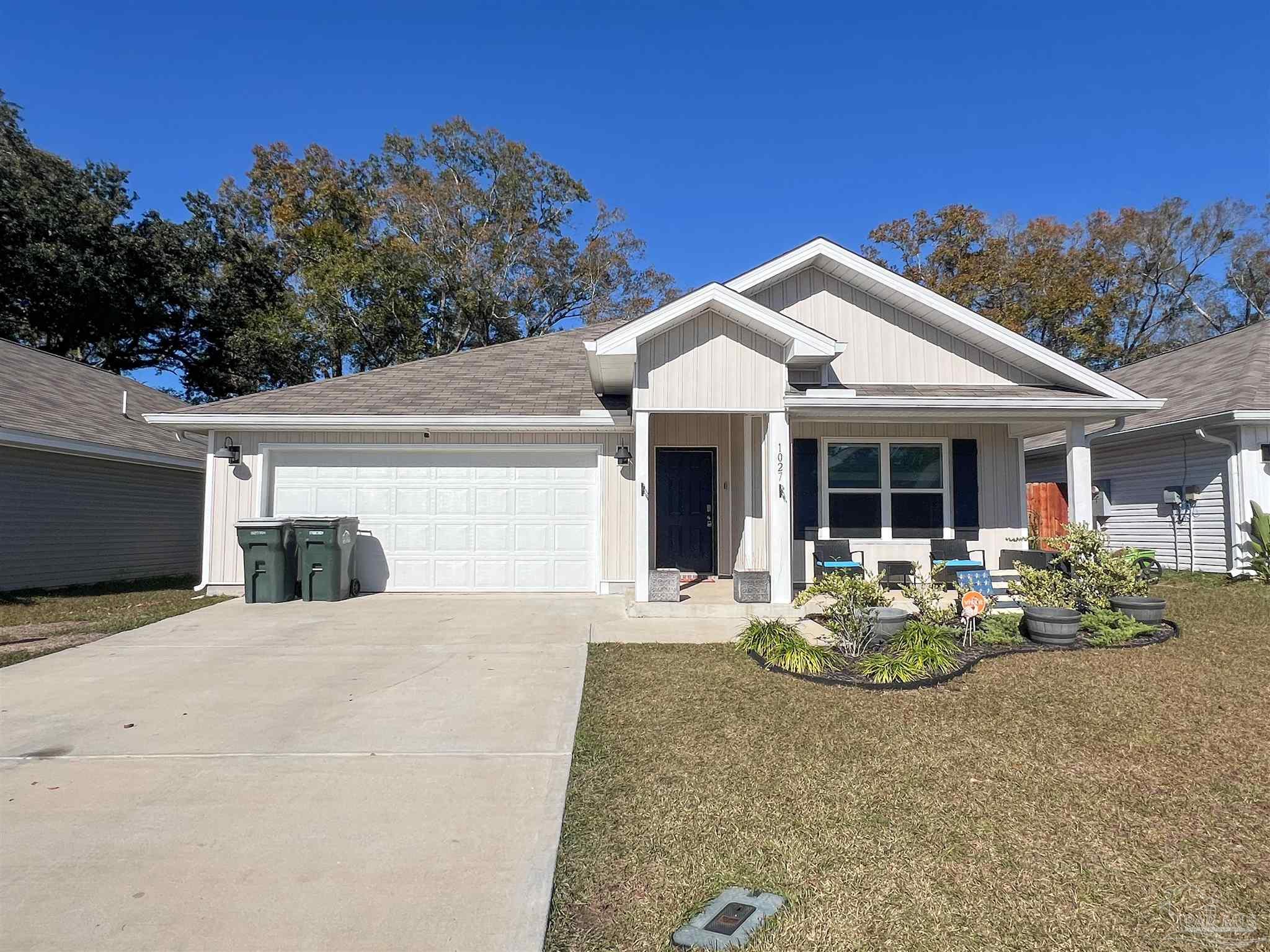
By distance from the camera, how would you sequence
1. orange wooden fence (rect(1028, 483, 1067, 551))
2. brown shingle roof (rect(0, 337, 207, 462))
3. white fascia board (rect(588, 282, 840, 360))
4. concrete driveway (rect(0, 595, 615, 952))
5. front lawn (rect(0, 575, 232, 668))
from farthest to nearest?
1. orange wooden fence (rect(1028, 483, 1067, 551))
2. brown shingle roof (rect(0, 337, 207, 462))
3. white fascia board (rect(588, 282, 840, 360))
4. front lawn (rect(0, 575, 232, 668))
5. concrete driveway (rect(0, 595, 615, 952))

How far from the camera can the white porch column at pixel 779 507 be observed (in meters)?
8.31

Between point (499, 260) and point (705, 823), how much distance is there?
2554cm

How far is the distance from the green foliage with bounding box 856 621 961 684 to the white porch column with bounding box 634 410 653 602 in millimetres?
3019

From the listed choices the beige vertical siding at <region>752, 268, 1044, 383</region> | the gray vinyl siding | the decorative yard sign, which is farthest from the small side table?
the gray vinyl siding

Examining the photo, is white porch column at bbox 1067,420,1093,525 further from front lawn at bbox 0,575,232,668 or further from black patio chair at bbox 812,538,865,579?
front lawn at bbox 0,575,232,668

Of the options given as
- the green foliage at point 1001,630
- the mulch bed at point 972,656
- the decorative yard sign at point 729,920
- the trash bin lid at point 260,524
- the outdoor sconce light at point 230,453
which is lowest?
the decorative yard sign at point 729,920

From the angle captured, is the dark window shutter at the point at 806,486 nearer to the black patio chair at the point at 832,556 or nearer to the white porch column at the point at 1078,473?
the black patio chair at the point at 832,556

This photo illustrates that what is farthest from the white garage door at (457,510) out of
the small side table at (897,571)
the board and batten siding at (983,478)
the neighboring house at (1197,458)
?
the neighboring house at (1197,458)

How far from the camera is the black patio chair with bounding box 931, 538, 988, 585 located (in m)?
9.81

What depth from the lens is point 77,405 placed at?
41.4ft

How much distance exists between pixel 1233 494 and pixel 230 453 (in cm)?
1493

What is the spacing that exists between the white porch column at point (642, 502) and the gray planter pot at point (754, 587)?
1129 millimetres

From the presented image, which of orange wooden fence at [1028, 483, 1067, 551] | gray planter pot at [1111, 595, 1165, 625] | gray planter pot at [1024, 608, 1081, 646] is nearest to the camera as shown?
gray planter pot at [1024, 608, 1081, 646]

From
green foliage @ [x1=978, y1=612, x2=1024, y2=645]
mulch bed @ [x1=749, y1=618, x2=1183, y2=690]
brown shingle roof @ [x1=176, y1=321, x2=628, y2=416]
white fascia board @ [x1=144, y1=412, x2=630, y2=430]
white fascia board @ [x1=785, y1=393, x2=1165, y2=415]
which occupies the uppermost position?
brown shingle roof @ [x1=176, y1=321, x2=628, y2=416]
